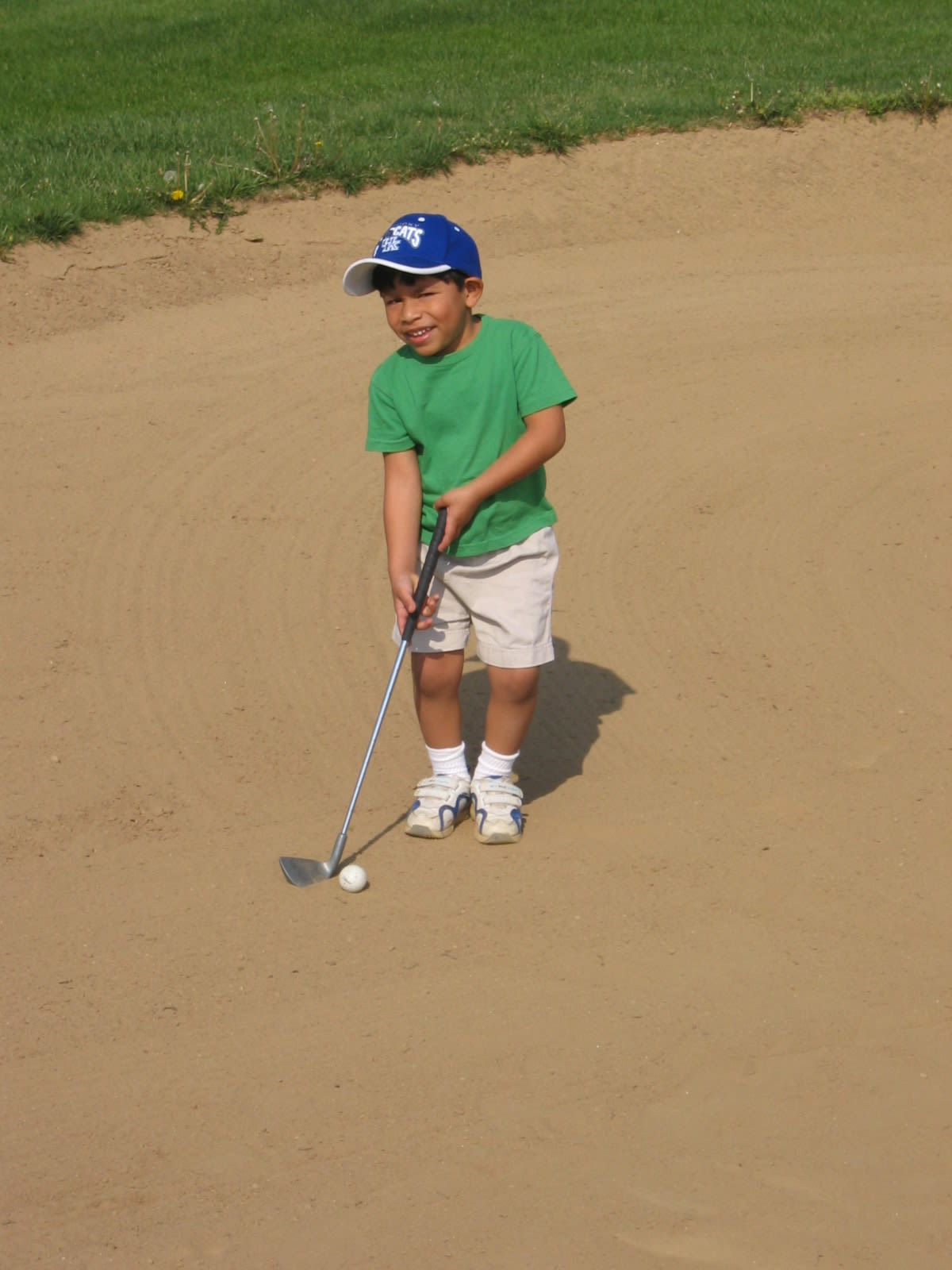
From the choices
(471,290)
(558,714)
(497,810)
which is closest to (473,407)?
(471,290)

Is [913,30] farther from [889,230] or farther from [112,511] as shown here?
[112,511]

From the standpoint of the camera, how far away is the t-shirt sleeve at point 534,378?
4.07 meters

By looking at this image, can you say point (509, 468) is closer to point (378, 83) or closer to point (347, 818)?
point (347, 818)

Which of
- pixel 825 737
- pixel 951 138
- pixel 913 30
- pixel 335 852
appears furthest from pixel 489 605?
pixel 913 30

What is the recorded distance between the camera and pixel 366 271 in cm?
399

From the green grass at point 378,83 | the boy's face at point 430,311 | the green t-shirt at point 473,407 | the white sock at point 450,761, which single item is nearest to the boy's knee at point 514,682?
the white sock at point 450,761

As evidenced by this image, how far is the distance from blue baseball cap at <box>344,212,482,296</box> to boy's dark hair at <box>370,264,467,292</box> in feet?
0.07

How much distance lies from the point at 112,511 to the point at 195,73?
5676 millimetres

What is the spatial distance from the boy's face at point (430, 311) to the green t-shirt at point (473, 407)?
6cm

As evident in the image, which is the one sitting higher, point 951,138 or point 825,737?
point 951,138

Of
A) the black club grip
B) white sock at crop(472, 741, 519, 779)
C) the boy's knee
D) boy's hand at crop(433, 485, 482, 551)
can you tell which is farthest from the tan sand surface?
boy's hand at crop(433, 485, 482, 551)

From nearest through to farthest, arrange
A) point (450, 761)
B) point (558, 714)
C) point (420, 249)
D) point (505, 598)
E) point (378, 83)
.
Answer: point (420, 249)
point (505, 598)
point (450, 761)
point (558, 714)
point (378, 83)

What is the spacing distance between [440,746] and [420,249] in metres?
1.38

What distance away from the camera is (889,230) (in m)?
9.11
